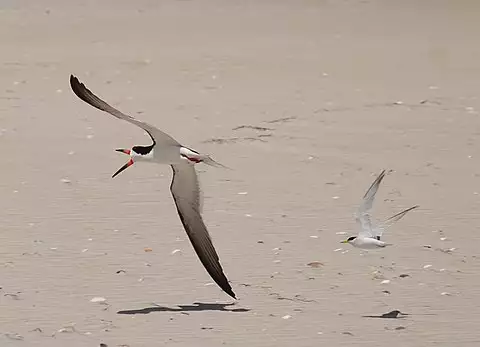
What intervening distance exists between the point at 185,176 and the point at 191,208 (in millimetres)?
157

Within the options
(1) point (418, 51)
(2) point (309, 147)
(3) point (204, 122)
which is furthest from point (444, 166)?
(1) point (418, 51)

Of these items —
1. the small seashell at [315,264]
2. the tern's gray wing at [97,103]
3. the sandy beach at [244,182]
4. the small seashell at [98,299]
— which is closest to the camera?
the tern's gray wing at [97,103]

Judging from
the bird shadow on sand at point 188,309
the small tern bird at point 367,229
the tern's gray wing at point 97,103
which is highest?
the tern's gray wing at point 97,103

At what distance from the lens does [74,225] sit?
7555mm

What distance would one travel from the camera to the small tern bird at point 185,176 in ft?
19.5

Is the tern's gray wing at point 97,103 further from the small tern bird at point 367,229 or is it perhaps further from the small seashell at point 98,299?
the small tern bird at point 367,229

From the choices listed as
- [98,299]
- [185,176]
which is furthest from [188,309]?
[185,176]

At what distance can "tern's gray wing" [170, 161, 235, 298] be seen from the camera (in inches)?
239

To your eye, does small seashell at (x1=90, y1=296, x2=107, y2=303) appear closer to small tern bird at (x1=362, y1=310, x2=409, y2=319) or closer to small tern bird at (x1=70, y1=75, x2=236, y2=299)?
small tern bird at (x1=70, y1=75, x2=236, y2=299)

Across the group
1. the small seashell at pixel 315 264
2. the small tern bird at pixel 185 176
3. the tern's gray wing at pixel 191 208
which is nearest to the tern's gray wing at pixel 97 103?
the small tern bird at pixel 185 176

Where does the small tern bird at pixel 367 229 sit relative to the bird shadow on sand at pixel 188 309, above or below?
above

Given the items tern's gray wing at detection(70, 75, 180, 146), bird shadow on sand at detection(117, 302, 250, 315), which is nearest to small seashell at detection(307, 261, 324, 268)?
bird shadow on sand at detection(117, 302, 250, 315)

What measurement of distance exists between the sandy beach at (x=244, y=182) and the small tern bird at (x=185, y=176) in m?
0.25

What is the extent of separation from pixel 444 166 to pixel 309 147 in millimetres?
1073
